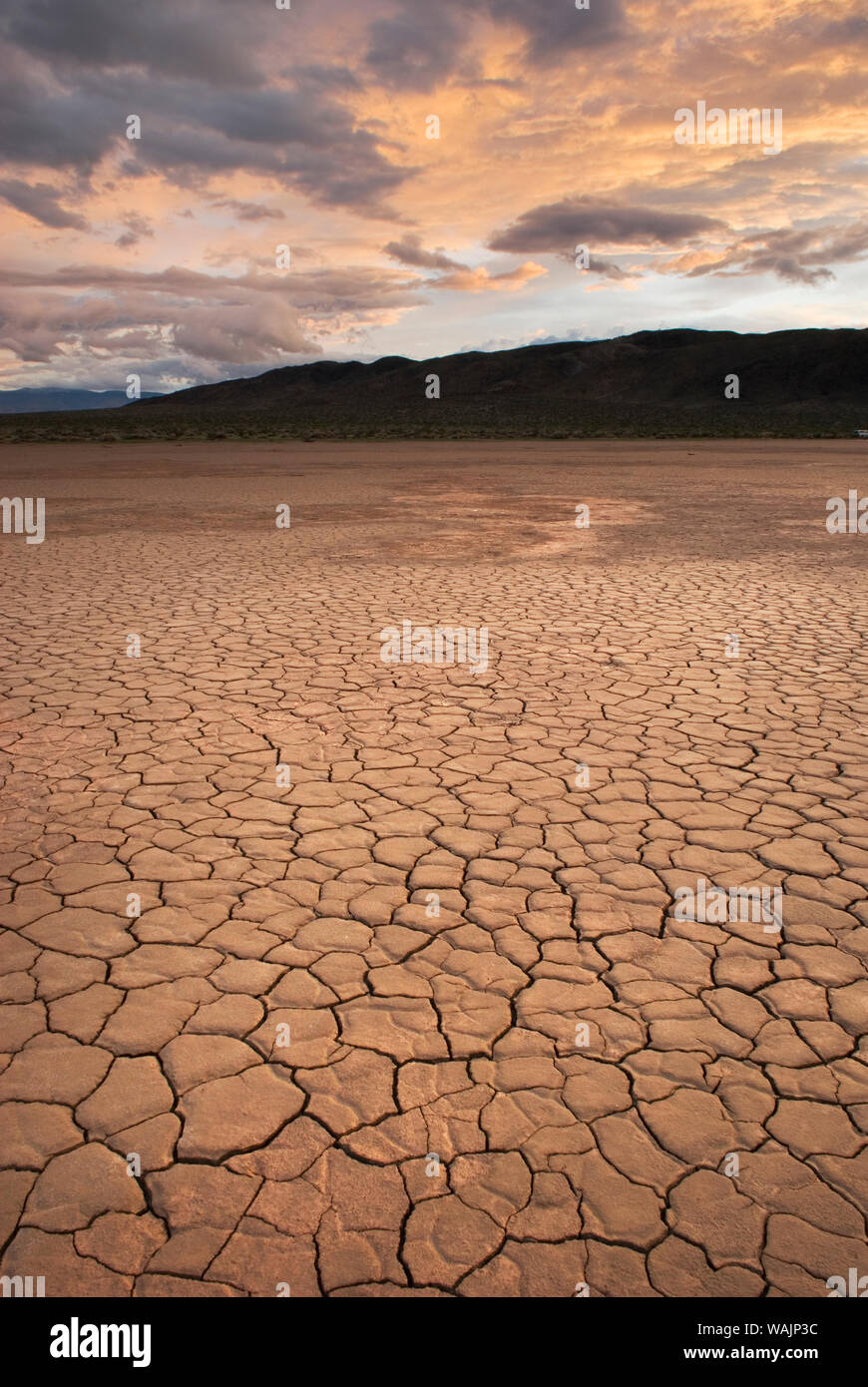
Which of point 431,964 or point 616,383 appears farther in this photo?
point 616,383

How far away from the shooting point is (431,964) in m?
2.78

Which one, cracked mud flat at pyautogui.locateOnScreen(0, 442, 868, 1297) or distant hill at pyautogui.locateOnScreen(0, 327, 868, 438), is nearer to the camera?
cracked mud flat at pyautogui.locateOnScreen(0, 442, 868, 1297)

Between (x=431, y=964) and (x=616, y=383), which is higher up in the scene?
(x=616, y=383)

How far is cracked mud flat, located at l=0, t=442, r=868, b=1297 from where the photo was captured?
6.23ft

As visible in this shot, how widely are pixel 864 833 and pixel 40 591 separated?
765 cm

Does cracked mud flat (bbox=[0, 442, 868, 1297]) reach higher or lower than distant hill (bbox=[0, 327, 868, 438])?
lower

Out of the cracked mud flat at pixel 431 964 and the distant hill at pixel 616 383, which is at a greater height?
the distant hill at pixel 616 383

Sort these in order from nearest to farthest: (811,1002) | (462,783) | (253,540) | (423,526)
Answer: (811,1002) → (462,783) → (253,540) → (423,526)

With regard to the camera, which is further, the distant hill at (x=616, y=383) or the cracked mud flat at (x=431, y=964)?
the distant hill at (x=616, y=383)

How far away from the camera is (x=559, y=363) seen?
412 feet

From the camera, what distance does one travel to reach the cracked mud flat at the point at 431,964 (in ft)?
6.23
